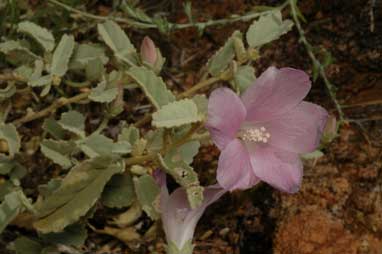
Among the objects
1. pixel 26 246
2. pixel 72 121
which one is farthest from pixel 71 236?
pixel 72 121

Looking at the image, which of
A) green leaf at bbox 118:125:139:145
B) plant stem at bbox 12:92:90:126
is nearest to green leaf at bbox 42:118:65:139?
plant stem at bbox 12:92:90:126

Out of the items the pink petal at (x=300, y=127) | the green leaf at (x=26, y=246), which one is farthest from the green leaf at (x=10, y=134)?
the pink petal at (x=300, y=127)

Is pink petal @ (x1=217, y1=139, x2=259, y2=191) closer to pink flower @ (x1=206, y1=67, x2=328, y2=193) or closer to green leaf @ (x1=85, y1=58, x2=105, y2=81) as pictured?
pink flower @ (x1=206, y1=67, x2=328, y2=193)

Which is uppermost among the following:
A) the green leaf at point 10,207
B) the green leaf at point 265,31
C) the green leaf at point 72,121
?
the green leaf at point 265,31

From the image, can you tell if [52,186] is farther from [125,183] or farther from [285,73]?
[285,73]

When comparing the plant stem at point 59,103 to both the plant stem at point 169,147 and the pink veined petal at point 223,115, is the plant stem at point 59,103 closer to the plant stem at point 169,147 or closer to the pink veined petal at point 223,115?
the plant stem at point 169,147

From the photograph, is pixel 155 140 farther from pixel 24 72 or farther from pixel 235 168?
pixel 24 72

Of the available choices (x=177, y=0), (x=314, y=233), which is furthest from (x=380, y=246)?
(x=177, y=0)
